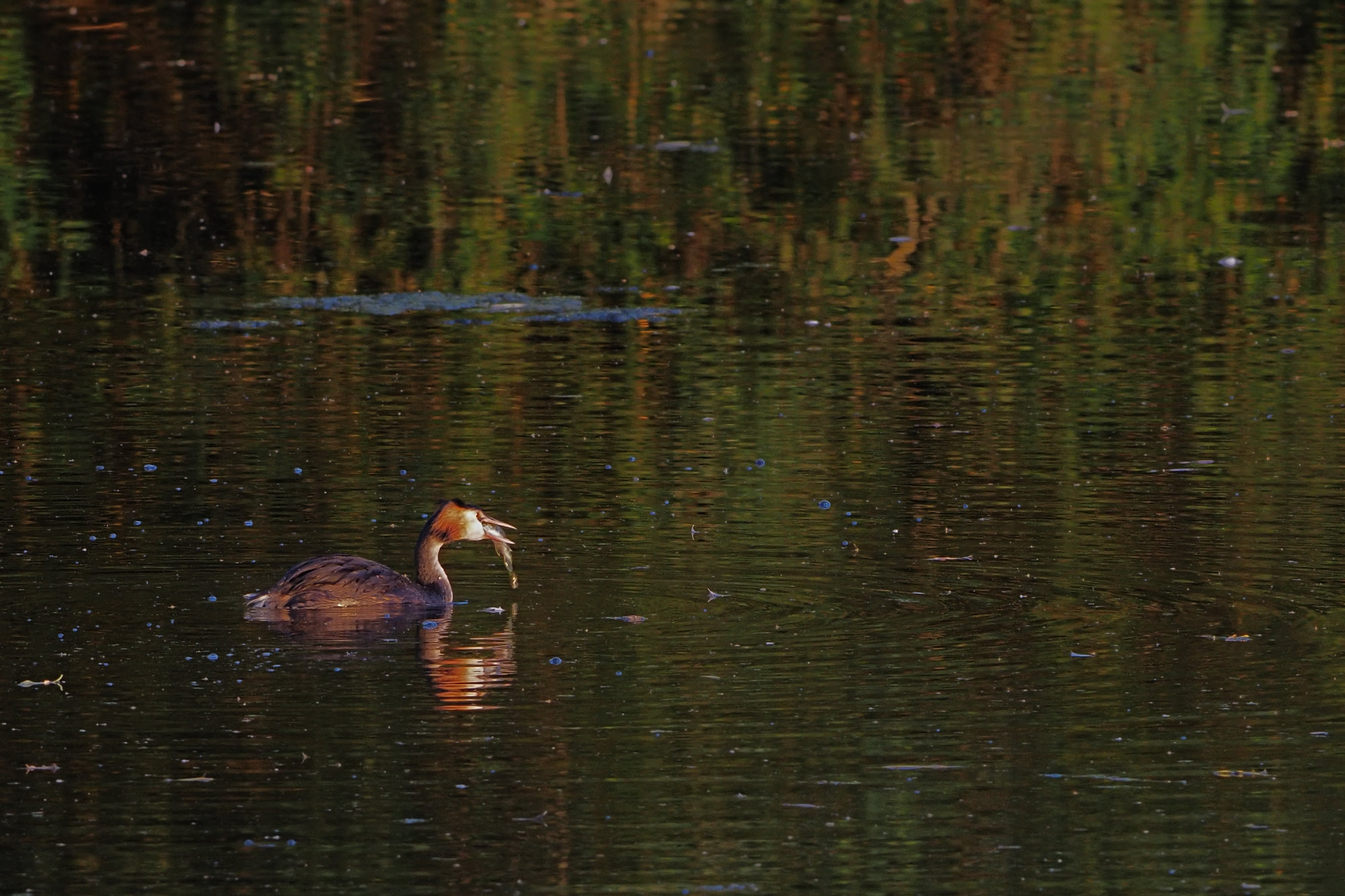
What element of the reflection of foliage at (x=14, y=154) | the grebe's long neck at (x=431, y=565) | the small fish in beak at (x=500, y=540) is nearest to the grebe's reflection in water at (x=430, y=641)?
→ the grebe's long neck at (x=431, y=565)

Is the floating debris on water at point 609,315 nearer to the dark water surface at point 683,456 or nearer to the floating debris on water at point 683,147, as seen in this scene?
the dark water surface at point 683,456

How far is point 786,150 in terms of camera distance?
2341 centimetres

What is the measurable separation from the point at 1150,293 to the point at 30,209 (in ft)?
29.1

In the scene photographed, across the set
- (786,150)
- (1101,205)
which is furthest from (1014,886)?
(786,150)

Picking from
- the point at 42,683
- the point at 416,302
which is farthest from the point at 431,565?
the point at 416,302

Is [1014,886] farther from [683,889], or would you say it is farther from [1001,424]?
[1001,424]

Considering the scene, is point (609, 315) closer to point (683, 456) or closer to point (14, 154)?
point (683, 456)

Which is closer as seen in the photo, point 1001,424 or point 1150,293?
point 1001,424

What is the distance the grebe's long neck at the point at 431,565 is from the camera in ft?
36.9

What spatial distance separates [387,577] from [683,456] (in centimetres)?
319

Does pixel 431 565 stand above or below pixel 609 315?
below

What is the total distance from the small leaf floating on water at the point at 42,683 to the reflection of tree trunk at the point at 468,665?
1316 millimetres

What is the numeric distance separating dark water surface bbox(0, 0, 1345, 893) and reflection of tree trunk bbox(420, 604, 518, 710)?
0.13ft

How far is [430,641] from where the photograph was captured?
10.5 meters
